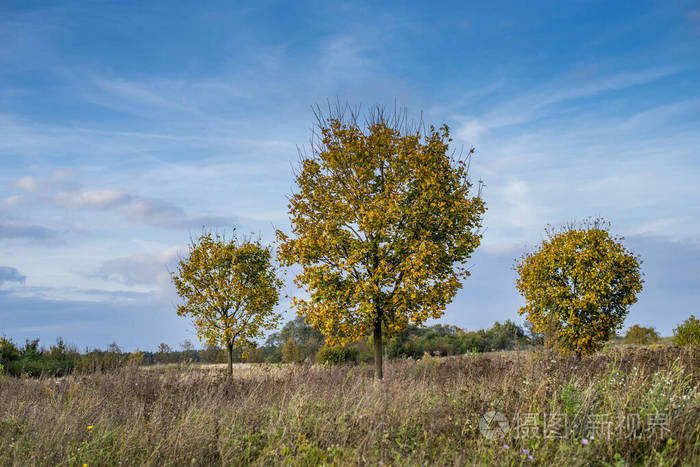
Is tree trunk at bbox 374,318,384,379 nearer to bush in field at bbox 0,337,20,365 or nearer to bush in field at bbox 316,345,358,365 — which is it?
bush in field at bbox 316,345,358,365

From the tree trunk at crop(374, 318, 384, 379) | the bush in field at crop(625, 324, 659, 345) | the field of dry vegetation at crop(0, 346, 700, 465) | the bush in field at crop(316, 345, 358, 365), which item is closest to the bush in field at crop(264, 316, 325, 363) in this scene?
the bush in field at crop(316, 345, 358, 365)

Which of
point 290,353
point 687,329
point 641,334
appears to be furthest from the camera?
point 641,334

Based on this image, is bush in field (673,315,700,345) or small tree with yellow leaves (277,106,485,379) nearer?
small tree with yellow leaves (277,106,485,379)

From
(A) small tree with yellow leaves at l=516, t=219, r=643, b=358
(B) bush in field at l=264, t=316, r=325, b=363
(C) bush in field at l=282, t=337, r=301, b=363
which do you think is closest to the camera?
(A) small tree with yellow leaves at l=516, t=219, r=643, b=358

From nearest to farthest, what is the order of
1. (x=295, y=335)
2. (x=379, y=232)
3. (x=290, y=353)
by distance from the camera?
1. (x=379, y=232)
2. (x=290, y=353)
3. (x=295, y=335)

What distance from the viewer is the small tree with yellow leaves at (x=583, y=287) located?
18094mm

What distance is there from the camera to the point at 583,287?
→ 18406 mm

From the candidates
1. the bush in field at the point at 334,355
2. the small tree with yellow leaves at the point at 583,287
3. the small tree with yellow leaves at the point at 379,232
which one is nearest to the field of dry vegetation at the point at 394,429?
the small tree with yellow leaves at the point at 379,232

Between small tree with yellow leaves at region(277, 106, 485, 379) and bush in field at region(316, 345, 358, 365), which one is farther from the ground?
small tree with yellow leaves at region(277, 106, 485, 379)

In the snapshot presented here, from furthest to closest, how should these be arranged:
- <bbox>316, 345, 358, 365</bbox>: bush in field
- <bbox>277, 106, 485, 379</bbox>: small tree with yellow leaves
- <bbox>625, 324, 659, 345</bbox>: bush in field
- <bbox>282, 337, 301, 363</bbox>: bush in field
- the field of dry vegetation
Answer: <bbox>625, 324, 659, 345</bbox>: bush in field
<bbox>282, 337, 301, 363</bbox>: bush in field
<bbox>316, 345, 358, 365</bbox>: bush in field
<bbox>277, 106, 485, 379</bbox>: small tree with yellow leaves
the field of dry vegetation

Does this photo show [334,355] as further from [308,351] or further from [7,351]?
[7,351]

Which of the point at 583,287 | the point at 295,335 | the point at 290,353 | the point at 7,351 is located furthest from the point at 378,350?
the point at 295,335

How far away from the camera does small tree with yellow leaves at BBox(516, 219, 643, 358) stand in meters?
18.1

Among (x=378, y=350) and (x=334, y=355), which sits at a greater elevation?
(x=378, y=350)
